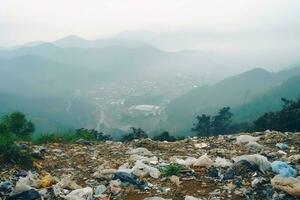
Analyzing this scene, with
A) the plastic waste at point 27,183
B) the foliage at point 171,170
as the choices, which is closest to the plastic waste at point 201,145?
the foliage at point 171,170

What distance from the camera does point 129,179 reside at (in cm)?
687

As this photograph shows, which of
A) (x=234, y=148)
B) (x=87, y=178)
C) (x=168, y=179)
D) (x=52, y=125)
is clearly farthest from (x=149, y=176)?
(x=52, y=125)

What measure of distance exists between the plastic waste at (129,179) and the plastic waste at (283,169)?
1.99 metres

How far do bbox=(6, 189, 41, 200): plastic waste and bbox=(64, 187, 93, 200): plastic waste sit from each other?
393 mm

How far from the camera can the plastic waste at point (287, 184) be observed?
20.6 ft

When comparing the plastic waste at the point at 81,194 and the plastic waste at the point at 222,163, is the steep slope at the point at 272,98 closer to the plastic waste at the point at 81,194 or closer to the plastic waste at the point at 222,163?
the plastic waste at the point at 222,163

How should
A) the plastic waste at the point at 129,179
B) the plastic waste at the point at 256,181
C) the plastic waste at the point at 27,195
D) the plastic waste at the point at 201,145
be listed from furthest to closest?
the plastic waste at the point at 201,145
the plastic waste at the point at 129,179
the plastic waste at the point at 256,181
the plastic waste at the point at 27,195

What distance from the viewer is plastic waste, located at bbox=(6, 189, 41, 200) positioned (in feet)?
20.1

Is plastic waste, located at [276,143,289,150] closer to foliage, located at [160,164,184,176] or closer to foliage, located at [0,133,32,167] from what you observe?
foliage, located at [160,164,184,176]

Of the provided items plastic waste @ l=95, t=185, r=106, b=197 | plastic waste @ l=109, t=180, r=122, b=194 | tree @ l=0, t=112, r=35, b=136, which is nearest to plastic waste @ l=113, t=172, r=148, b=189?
plastic waste @ l=109, t=180, r=122, b=194

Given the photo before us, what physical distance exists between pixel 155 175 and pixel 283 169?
6.29ft

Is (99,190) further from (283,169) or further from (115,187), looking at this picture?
(283,169)

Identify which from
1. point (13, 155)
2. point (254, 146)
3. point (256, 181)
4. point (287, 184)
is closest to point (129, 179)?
point (256, 181)

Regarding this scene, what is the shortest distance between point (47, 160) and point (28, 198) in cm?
188
